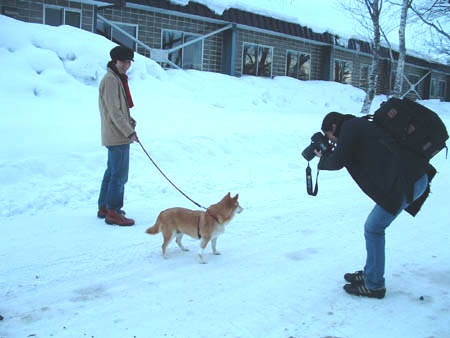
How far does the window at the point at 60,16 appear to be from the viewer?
14844 millimetres

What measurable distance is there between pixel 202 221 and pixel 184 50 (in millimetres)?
16058

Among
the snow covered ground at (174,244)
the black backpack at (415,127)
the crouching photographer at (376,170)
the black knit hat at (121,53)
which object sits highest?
the black knit hat at (121,53)

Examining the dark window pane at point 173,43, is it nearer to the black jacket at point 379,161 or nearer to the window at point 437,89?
the black jacket at point 379,161

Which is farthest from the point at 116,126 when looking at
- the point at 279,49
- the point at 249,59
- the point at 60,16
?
the point at 279,49

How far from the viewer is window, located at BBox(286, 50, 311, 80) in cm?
2359

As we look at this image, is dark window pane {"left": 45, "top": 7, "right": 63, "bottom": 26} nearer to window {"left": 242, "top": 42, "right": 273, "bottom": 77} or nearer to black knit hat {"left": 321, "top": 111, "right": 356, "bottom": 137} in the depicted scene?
window {"left": 242, "top": 42, "right": 273, "bottom": 77}

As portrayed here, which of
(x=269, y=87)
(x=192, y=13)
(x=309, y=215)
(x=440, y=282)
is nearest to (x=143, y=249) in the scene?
(x=309, y=215)

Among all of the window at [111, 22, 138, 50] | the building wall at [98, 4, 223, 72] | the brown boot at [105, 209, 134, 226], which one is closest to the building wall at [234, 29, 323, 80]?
the building wall at [98, 4, 223, 72]

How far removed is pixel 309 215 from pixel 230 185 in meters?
1.87

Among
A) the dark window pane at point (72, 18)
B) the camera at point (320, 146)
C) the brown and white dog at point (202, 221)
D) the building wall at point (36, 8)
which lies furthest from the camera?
the dark window pane at point (72, 18)

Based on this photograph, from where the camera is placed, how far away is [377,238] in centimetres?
369

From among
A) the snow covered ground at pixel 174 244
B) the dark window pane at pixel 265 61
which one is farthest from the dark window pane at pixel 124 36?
the dark window pane at pixel 265 61

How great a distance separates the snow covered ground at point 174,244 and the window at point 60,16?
11.4ft

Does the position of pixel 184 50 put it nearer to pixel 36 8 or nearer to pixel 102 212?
pixel 36 8
